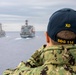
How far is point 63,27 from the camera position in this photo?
104cm

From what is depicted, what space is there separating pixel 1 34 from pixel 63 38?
4565 centimetres

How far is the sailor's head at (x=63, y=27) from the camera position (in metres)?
1.03

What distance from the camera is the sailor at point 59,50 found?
1.02 m

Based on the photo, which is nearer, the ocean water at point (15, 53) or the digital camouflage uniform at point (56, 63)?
the digital camouflage uniform at point (56, 63)

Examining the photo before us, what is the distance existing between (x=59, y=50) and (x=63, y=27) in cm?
8

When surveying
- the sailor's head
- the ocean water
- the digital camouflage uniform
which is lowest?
the ocean water

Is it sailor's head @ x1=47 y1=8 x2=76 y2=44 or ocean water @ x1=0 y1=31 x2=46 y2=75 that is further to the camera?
ocean water @ x1=0 y1=31 x2=46 y2=75

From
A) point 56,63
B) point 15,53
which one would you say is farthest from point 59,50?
point 15,53

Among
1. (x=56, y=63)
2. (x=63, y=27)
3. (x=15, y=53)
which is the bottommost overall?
(x=15, y=53)

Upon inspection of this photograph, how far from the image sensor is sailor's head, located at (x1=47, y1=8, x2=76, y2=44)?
40.6 inches

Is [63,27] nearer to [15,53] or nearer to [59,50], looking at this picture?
[59,50]

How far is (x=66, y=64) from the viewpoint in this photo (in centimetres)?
103

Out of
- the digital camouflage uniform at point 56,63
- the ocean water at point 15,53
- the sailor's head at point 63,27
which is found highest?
the sailor's head at point 63,27

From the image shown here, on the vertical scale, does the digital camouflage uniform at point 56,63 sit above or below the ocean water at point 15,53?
above
